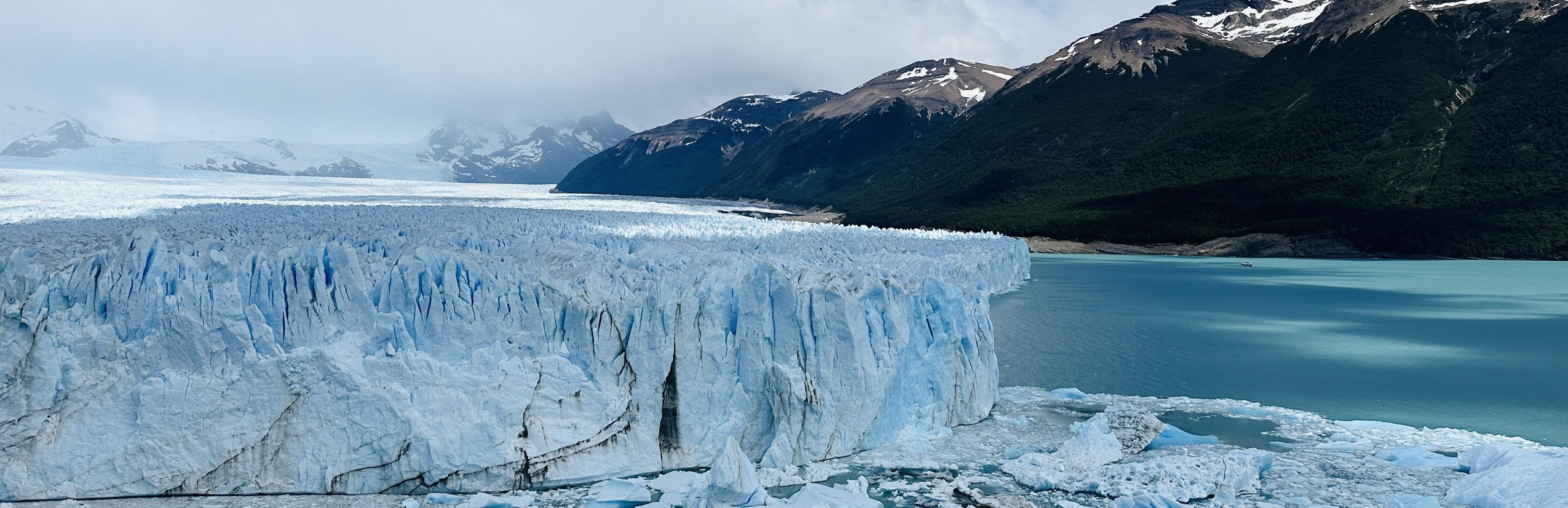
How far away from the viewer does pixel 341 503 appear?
26.6 feet

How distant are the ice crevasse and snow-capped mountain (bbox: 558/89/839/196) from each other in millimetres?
Result: 141907

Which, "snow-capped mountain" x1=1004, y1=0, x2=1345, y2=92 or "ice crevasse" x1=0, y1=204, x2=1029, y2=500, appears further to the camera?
"snow-capped mountain" x1=1004, y1=0, x2=1345, y2=92

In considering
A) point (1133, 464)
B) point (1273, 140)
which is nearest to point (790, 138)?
point (1273, 140)

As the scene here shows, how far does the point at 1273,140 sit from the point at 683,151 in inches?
4651

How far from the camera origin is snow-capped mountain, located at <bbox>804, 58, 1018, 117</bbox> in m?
140

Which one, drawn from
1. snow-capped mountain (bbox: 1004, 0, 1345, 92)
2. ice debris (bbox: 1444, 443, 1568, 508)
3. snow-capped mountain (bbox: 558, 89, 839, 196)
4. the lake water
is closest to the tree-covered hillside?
snow-capped mountain (bbox: 1004, 0, 1345, 92)

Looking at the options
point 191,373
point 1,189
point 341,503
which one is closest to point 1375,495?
point 341,503

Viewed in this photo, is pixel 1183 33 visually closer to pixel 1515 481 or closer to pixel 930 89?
pixel 930 89

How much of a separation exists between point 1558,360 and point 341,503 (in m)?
22.0

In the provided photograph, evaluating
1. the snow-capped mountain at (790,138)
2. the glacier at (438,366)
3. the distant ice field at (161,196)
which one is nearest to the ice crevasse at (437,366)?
the glacier at (438,366)

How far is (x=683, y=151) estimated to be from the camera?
168m

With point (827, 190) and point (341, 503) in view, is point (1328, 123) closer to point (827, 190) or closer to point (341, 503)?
point (827, 190)

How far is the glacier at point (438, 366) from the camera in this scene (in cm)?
823

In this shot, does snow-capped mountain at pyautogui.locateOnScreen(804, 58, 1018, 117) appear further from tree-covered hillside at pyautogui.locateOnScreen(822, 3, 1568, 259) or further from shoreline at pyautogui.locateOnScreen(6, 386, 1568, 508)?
shoreline at pyautogui.locateOnScreen(6, 386, 1568, 508)
